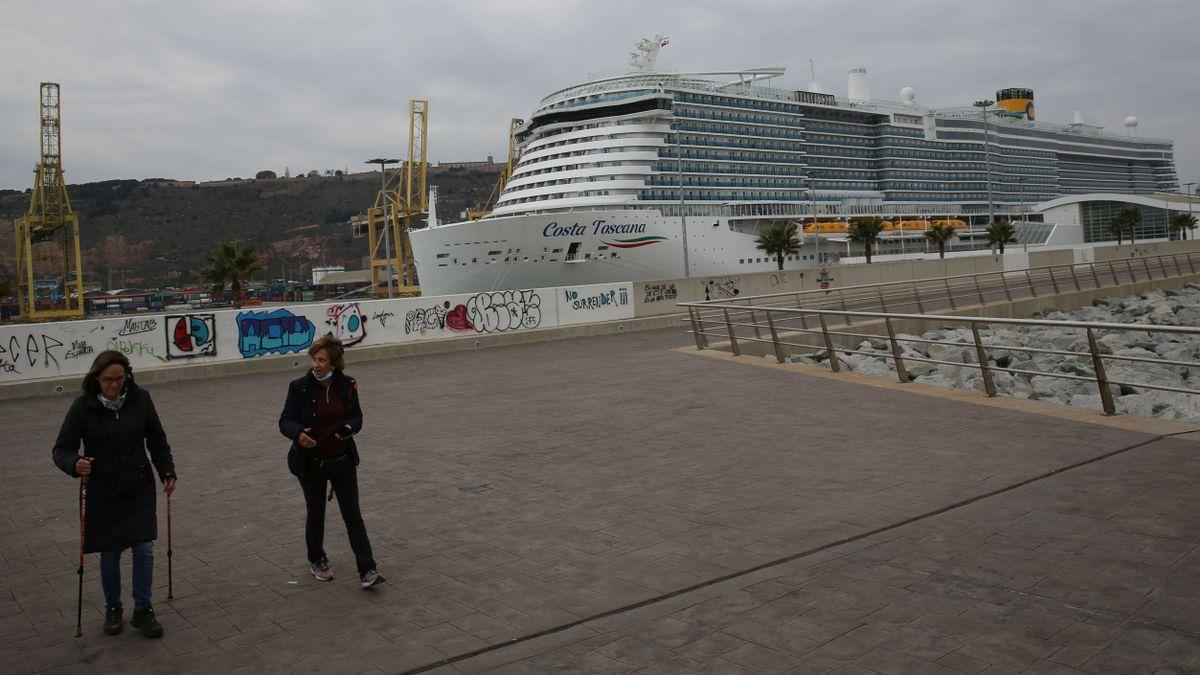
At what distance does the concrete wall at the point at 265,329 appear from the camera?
52.0 ft

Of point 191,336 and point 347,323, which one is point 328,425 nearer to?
point 191,336

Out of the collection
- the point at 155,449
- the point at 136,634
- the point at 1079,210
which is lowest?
the point at 136,634

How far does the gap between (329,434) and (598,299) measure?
62.9 feet

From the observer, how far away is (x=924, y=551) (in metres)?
5.43

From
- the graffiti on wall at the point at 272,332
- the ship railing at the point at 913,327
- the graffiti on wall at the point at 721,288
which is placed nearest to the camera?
the ship railing at the point at 913,327

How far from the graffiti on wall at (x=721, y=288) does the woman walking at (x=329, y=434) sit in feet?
74.7

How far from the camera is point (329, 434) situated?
522 cm

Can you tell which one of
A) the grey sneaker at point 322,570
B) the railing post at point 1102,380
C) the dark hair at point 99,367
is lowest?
the grey sneaker at point 322,570

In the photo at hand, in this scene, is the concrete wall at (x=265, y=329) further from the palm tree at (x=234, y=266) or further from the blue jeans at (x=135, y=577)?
the palm tree at (x=234, y=266)

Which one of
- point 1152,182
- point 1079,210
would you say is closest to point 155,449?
point 1079,210

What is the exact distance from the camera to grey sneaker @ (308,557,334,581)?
539cm

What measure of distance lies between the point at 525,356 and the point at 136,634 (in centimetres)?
1389

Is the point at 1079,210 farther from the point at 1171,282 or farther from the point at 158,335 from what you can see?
the point at 158,335

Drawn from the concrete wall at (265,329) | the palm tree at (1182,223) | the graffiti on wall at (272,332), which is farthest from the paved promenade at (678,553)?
the palm tree at (1182,223)
